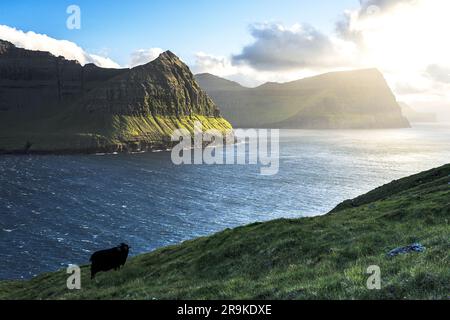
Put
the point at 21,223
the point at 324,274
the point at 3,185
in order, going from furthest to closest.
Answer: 1. the point at 3,185
2. the point at 21,223
3. the point at 324,274

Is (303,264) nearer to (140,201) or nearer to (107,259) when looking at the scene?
(107,259)

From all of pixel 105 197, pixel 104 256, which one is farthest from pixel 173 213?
pixel 104 256

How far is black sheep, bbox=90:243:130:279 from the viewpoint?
110 ft

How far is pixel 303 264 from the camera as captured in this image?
74.5 ft

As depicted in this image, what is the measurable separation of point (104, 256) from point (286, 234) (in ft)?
50.1

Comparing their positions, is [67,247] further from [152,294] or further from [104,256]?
[152,294]

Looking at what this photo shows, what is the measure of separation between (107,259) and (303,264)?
18.2 metres

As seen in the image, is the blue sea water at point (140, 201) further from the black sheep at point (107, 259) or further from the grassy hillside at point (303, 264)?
the grassy hillside at point (303, 264)


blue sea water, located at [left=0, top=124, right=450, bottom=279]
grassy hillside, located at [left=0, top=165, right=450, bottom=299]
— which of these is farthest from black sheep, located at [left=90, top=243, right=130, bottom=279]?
blue sea water, located at [left=0, top=124, right=450, bottom=279]

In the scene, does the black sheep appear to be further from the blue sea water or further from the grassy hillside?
the blue sea water

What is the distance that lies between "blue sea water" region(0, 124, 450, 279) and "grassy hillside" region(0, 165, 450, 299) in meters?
33.0

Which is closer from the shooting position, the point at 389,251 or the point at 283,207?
the point at 389,251

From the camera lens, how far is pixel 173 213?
10050cm
